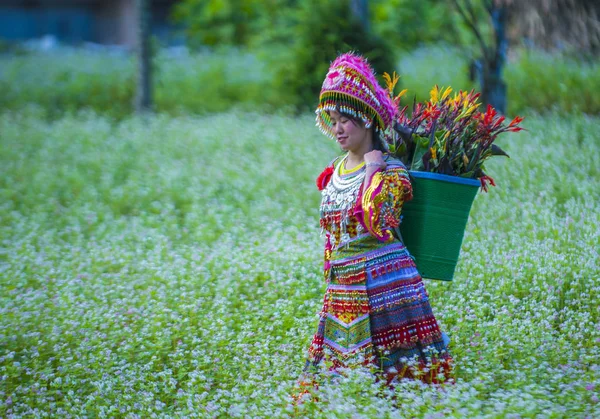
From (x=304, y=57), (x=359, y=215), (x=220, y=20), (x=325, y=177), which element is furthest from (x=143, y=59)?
(x=359, y=215)

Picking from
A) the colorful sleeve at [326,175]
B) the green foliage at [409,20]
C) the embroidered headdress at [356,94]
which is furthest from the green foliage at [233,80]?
A: the embroidered headdress at [356,94]

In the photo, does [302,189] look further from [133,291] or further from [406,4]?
[406,4]

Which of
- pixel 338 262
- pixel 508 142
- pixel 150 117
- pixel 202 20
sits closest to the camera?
pixel 338 262

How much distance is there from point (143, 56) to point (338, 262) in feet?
42.2

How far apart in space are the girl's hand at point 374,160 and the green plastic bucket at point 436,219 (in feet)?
0.62

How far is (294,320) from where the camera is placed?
A: 5484mm

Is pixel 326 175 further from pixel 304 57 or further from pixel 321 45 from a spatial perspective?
pixel 304 57

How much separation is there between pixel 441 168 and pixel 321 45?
970 cm

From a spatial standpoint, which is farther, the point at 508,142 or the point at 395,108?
Answer: the point at 508,142

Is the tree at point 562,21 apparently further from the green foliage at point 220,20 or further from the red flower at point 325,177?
the green foliage at point 220,20

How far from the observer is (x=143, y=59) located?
16125 mm

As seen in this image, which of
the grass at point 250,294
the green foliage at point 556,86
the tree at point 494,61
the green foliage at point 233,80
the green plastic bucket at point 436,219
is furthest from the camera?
the green foliage at point 233,80

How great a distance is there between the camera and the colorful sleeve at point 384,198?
13.0ft

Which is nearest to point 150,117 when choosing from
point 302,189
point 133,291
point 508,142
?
point 302,189
